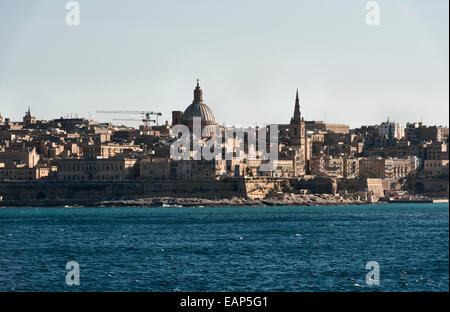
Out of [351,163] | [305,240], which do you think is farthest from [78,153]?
[305,240]

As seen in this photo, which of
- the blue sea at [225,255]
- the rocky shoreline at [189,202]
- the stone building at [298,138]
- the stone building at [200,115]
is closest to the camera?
the blue sea at [225,255]

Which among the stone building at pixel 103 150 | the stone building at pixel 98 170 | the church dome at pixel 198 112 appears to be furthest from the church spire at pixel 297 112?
the stone building at pixel 98 170

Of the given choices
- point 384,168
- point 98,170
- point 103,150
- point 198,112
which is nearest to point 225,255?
point 98,170

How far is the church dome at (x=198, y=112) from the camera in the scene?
133m

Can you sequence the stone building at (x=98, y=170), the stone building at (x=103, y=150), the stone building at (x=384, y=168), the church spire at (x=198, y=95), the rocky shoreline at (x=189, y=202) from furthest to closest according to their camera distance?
the church spire at (x=198, y=95), the stone building at (x=384, y=168), the stone building at (x=103, y=150), the stone building at (x=98, y=170), the rocky shoreline at (x=189, y=202)

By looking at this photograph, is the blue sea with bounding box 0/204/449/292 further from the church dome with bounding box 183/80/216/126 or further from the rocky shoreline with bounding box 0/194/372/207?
the church dome with bounding box 183/80/216/126

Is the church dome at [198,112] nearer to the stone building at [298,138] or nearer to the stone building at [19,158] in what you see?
the stone building at [298,138]

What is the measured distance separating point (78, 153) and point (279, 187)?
93.8 ft

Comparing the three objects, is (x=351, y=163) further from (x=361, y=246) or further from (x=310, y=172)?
(x=361, y=246)

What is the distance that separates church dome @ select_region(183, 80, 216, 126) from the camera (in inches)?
5231

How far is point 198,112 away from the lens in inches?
5251

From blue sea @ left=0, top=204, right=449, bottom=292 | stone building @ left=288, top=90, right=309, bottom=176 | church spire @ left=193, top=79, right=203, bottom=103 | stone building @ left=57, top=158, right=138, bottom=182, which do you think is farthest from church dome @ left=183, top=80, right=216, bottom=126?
blue sea @ left=0, top=204, right=449, bottom=292

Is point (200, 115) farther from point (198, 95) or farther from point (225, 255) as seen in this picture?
point (225, 255)

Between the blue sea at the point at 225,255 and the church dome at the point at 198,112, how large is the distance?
63.0m
